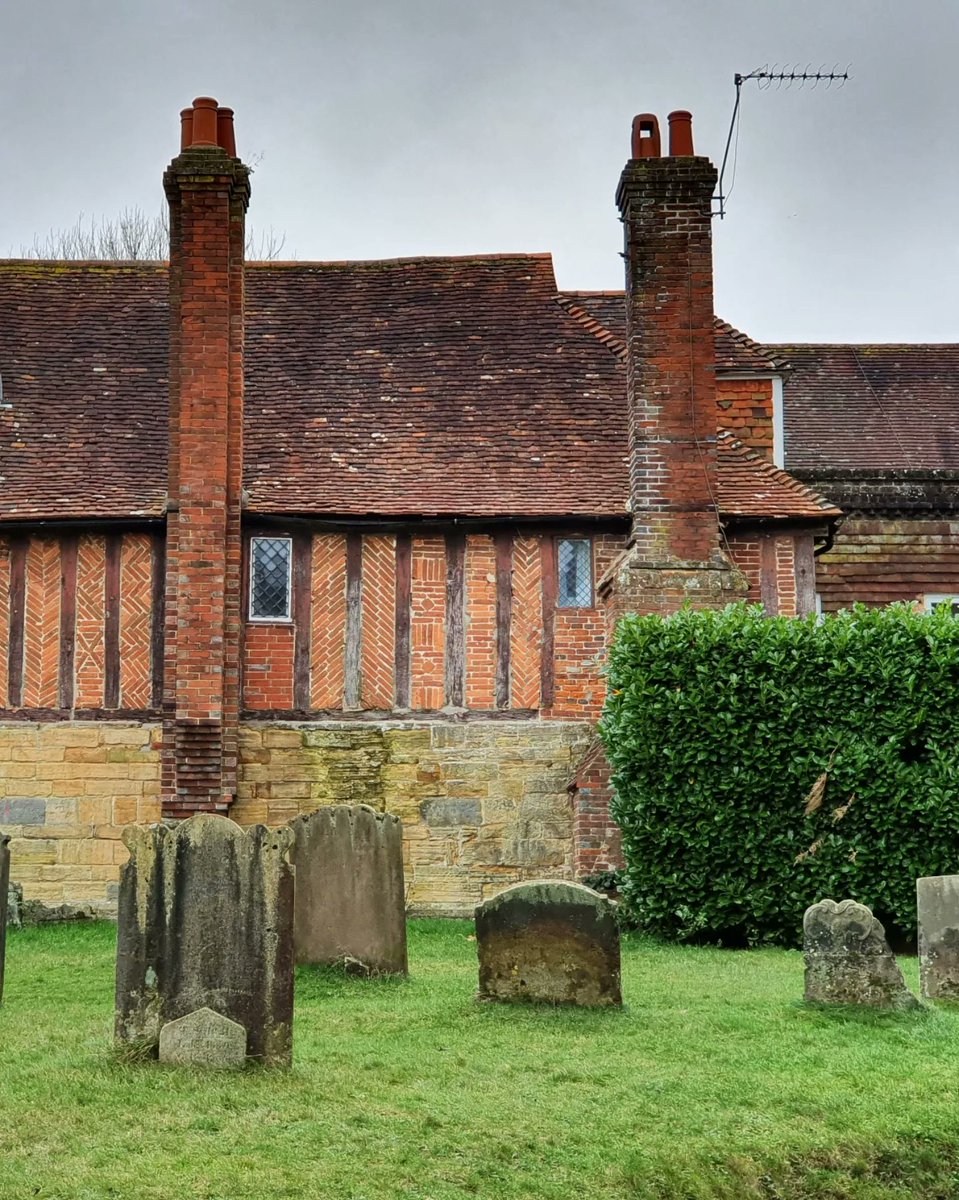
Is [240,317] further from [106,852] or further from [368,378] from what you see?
[106,852]

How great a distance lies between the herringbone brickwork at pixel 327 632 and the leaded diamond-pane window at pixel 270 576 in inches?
13.1

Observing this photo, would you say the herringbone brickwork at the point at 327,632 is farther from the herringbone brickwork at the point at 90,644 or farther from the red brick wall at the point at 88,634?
the herringbone brickwork at the point at 90,644

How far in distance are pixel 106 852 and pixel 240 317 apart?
6.16 m

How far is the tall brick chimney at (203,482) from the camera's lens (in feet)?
50.3

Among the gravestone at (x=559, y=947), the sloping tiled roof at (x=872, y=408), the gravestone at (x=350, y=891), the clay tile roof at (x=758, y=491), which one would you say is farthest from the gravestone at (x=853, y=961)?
the sloping tiled roof at (x=872, y=408)

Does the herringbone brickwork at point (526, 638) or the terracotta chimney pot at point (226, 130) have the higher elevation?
the terracotta chimney pot at point (226, 130)

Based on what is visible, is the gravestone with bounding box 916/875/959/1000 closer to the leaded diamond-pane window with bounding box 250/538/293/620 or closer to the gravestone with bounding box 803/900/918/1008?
the gravestone with bounding box 803/900/918/1008

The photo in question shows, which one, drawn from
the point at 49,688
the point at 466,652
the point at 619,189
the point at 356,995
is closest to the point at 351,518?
the point at 466,652

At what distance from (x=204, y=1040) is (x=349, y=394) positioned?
12047 mm

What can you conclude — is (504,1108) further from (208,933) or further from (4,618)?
(4,618)

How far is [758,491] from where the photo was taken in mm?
16641

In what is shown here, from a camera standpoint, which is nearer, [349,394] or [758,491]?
[758,491]

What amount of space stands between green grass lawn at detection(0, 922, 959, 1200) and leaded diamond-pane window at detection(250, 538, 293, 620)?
732 cm

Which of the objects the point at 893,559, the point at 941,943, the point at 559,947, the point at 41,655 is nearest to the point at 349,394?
the point at 41,655
